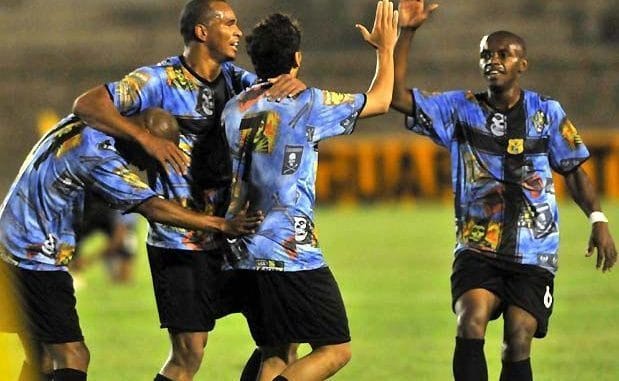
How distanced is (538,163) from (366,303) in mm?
6186

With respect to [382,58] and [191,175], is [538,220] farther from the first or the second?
[191,175]

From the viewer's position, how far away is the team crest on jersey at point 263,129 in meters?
6.37

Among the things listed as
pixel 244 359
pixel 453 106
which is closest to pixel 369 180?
pixel 244 359

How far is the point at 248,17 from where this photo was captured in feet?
105

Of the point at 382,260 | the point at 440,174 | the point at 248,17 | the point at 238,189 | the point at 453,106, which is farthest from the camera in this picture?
the point at 248,17

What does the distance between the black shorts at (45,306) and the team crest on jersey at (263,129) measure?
3.76 feet

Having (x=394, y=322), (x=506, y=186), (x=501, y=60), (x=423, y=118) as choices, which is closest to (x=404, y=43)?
(x=423, y=118)

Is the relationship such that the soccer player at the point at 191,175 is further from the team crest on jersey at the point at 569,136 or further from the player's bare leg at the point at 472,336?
the team crest on jersey at the point at 569,136

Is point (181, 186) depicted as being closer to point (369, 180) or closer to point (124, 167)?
point (124, 167)

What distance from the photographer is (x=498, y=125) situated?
734 centimetres

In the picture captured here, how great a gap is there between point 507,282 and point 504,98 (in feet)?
3.14

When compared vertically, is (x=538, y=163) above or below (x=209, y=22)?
below

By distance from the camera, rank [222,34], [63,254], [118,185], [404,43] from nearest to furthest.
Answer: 1. [118,185]
2. [63,254]
3. [222,34]
4. [404,43]

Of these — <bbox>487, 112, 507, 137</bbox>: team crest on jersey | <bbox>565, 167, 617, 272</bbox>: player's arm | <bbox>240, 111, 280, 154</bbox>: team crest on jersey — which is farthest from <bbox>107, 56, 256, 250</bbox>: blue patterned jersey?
<bbox>565, 167, 617, 272</bbox>: player's arm
